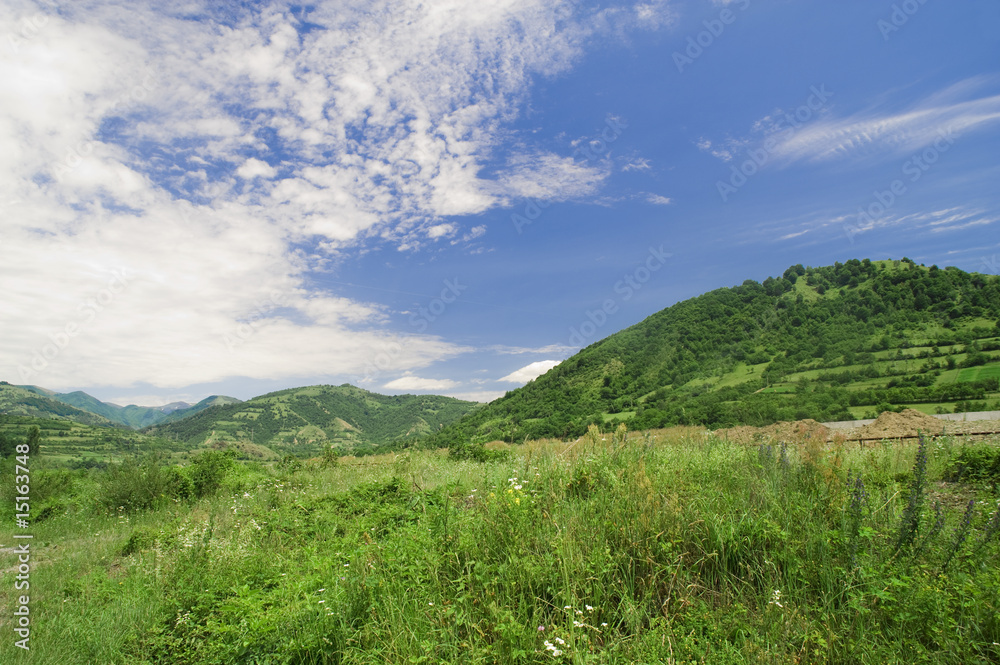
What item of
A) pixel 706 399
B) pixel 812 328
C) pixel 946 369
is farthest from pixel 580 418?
pixel 812 328

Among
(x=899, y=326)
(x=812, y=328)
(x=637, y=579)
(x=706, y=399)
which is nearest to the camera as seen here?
(x=637, y=579)

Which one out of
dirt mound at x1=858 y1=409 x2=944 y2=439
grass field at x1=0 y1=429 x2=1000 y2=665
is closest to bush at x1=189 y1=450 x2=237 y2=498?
grass field at x1=0 y1=429 x2=1000 y2=665

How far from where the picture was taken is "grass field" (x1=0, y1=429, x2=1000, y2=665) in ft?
9.55

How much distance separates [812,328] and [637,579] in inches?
5571

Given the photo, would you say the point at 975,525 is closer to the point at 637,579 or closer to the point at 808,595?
the point at 808,595

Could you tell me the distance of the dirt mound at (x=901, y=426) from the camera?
8961 mm

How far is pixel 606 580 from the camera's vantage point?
3.60 m

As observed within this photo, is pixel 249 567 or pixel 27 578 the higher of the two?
pixel 249 567

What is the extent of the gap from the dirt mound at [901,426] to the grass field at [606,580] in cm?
370

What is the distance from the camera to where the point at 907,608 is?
9.40 ft

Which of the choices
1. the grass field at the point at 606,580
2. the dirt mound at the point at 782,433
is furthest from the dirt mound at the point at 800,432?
the grass field at the point at 606,580

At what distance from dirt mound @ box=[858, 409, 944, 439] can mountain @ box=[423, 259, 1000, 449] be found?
53408 mm

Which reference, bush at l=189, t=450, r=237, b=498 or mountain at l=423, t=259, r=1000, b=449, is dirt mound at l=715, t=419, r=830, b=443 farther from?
mountain at l=423, t=259, r=1000, b=449

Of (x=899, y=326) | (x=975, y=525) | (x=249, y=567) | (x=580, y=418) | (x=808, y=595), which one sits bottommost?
(x=580, y=418)
